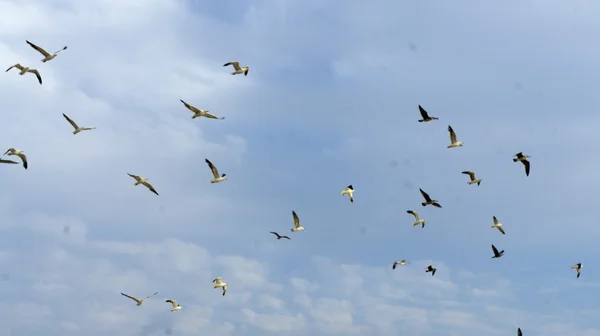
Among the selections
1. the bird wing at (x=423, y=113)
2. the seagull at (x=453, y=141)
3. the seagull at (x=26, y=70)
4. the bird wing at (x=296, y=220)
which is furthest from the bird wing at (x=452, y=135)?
the seagull at (x=26, y=70)

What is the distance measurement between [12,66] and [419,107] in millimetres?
37990

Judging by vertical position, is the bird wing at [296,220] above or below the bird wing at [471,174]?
below

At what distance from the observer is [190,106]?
246 ft

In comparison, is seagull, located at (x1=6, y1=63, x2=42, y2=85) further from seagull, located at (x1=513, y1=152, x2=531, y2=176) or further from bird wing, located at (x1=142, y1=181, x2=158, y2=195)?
seagull, located at (x1=513, y1=152, x2=531, y2=176)

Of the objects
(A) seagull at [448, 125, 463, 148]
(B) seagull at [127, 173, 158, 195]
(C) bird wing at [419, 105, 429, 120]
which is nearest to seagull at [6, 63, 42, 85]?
(B) seagull at [127, 173, 158, 195]

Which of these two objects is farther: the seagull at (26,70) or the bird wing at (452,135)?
the bird wing at (452,135)

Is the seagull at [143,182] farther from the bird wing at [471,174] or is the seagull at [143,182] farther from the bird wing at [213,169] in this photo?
the bird wing at [471,174]

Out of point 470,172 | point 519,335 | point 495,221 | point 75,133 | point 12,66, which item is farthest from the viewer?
point 495,221

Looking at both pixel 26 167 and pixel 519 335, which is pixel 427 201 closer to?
pixel 519 335

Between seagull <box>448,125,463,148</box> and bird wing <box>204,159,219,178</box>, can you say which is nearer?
bird wing <box>204,159,219,178</box>

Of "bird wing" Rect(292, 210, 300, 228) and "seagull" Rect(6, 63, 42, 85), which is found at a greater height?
"seagull" Rect(6, 63, 42, 85)

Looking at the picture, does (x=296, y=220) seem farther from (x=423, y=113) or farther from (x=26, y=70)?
(x=26, y=70)

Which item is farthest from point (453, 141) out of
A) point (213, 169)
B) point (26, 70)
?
point (26, 70)

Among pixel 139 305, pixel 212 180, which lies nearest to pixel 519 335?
pixel 212 180
